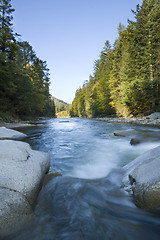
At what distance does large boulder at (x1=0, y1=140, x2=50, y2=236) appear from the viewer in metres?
1.36

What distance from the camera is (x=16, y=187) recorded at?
5.42 feet

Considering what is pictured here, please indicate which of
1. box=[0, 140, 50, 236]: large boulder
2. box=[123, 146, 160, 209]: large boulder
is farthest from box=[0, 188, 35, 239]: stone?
box=[123, 146, 160, 209]: large boulder

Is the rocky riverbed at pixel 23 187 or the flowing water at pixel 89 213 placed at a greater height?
the rocky riverbed at pixel 23 187

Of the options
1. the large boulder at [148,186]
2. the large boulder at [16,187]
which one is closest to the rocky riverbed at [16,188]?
the large boulder at [16,187]

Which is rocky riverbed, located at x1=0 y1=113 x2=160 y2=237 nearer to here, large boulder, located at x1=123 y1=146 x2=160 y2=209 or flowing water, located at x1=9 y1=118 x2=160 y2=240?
large boulder, located at x1=123 y1=146 x2=160 y2=209

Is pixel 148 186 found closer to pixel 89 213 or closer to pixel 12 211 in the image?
pixel 89 213

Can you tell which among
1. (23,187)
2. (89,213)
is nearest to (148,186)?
(89,213)

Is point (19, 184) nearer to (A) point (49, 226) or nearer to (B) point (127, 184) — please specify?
(A) point (49, 226)

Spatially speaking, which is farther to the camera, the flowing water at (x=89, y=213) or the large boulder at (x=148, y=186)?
the large boulder at (x=148, y=186)

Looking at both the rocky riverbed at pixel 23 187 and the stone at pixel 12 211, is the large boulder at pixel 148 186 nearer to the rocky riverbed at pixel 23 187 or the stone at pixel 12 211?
the rocky riverbed at pixel 23 187

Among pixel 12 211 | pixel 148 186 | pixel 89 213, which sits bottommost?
pixel 89 213

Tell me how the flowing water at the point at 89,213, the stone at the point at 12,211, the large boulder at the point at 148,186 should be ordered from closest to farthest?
1. the stone at the point at 12,211
2. the flowing water at the point at 89,213
3. the large boulder at the point at 148,186

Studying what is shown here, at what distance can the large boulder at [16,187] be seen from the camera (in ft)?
4.47

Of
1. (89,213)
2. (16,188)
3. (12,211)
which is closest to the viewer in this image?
(12,211)
